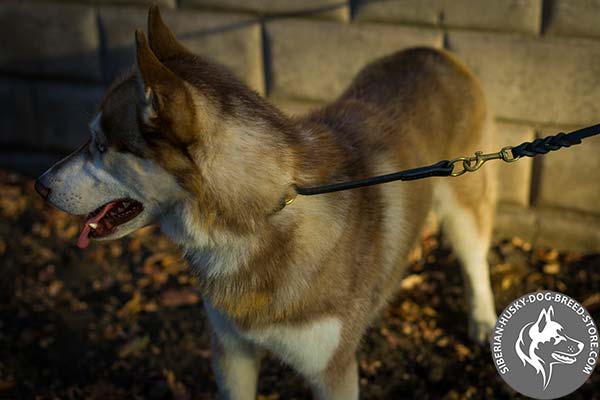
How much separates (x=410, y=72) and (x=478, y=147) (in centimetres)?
53

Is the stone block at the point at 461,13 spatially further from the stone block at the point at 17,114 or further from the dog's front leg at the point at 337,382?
the stone block at the point at 17,114

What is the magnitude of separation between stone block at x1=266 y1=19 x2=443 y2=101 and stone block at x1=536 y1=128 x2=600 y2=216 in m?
0.97

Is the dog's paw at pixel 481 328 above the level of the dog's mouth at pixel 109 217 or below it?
below

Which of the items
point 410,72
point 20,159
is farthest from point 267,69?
point 20,159

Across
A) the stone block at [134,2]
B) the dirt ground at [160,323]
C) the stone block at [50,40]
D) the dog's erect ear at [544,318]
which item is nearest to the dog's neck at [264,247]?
the dirt ground at [160,323]

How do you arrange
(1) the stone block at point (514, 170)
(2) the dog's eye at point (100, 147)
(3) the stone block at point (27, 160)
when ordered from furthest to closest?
(3) the stone block at point (27, 160) < (1) the stone block at point (514, 170) < (2) the dog's eye at point (100, 147)

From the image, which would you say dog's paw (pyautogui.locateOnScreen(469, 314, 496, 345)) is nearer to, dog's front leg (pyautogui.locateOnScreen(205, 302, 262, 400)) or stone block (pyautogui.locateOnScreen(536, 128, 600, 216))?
stone block (pyautogui.locateOnScreen(536, 128, 600, 216))

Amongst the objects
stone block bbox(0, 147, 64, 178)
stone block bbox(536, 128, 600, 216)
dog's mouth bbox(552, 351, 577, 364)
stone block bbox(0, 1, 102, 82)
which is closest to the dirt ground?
dog's mouth bbox(552, 351, 577, 364)

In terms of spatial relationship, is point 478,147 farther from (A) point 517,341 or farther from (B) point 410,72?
(A) point 517,341

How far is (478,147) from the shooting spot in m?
3.45

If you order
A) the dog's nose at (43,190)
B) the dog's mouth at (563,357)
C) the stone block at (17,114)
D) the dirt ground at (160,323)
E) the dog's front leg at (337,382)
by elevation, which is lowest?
the dirt ground at (160,323)

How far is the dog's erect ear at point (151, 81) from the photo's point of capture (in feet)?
6.11

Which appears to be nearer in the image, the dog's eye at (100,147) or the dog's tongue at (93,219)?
the dog's eye at (100,147)

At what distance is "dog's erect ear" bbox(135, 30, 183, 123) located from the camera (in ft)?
6.11
